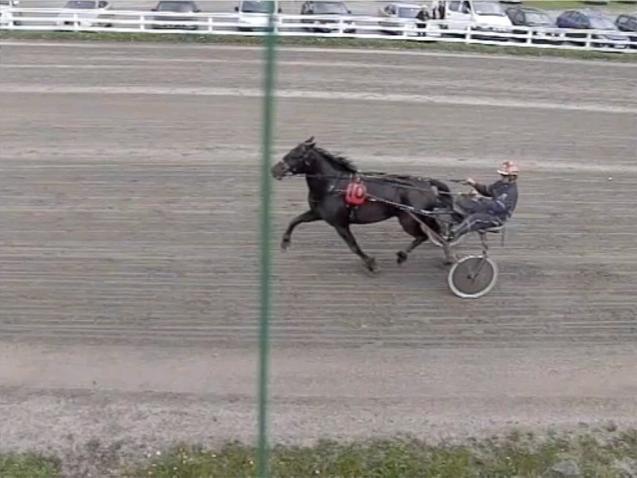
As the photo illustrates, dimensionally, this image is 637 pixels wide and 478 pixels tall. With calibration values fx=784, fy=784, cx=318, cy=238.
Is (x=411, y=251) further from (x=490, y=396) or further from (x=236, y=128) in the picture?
(x=236, y=128)

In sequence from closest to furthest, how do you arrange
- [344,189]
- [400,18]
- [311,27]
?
[344,189] → [311,27] → [400,18]

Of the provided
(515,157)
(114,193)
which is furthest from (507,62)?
(114,193)

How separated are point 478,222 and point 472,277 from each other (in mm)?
673

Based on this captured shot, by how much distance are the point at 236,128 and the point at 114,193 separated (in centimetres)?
412

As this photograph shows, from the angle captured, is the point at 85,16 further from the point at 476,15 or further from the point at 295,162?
the point at 295,162

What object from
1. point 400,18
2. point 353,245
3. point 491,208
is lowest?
point 353,245

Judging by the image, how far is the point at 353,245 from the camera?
30.7 feet

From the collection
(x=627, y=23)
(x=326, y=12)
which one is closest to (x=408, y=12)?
(x=326, y=12)

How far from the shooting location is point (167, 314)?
27.8ft

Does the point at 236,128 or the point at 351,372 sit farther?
the point at 236,128

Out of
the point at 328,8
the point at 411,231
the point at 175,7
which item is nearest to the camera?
the point at 411,231

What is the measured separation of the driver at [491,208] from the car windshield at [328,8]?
17.7m

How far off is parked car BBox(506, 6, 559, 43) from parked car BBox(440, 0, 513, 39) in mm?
509

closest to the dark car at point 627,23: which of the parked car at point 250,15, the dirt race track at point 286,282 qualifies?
the dirt race track at point 286,282
